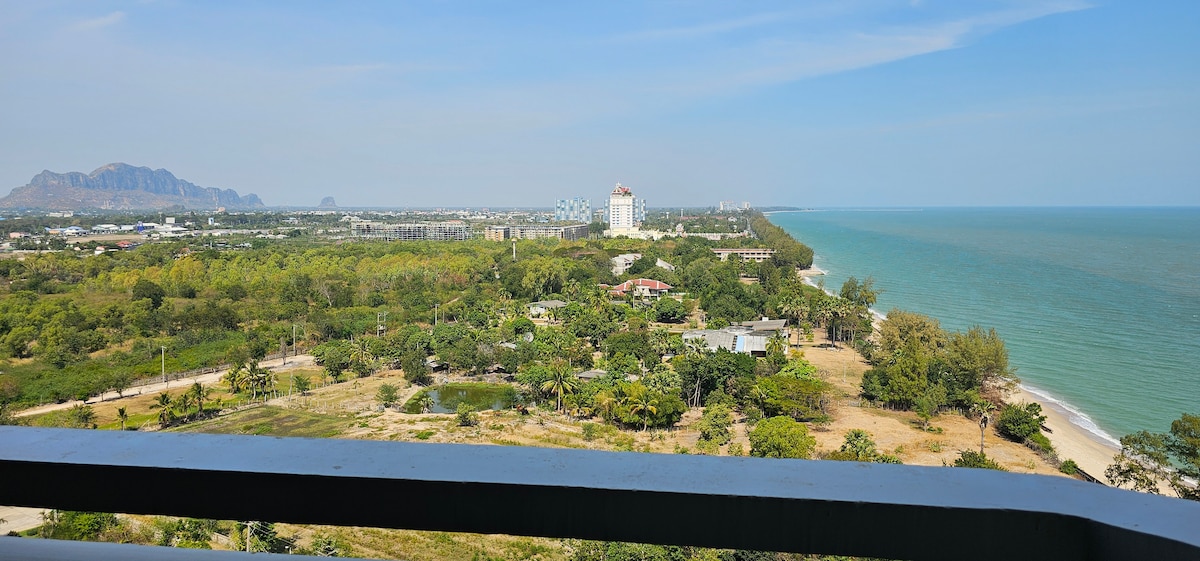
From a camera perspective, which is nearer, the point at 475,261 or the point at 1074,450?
the point at 1074,450

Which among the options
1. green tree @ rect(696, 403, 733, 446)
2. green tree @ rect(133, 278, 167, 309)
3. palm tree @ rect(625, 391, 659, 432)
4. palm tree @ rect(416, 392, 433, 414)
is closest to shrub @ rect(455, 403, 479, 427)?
palm tree @ rect(416, 392, 433, 414)

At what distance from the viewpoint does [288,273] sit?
1742 cm

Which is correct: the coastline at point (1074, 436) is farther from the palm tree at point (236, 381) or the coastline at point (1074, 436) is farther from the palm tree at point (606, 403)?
the palm tree at point (236, 381)

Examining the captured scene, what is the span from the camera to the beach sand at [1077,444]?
263 inches

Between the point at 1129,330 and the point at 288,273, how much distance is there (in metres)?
18.7

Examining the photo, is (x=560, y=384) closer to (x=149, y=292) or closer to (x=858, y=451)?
(x=858, y=451)

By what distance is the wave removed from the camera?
7.63 meters

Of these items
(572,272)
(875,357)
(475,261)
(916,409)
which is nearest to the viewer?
(916,409)

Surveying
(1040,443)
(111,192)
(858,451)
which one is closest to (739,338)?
→ (1040,443)

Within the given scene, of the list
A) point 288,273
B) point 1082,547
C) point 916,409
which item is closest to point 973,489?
point 1082,547

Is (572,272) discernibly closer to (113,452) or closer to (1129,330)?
(1129,330)

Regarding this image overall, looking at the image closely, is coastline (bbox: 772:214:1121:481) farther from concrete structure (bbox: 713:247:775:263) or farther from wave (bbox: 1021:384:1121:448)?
concrete structure (bbox: 713:247:775:263)

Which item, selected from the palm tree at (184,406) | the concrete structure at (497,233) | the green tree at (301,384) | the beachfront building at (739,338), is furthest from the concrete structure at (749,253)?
the palm tree at (184,406)

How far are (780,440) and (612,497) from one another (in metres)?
6.59
